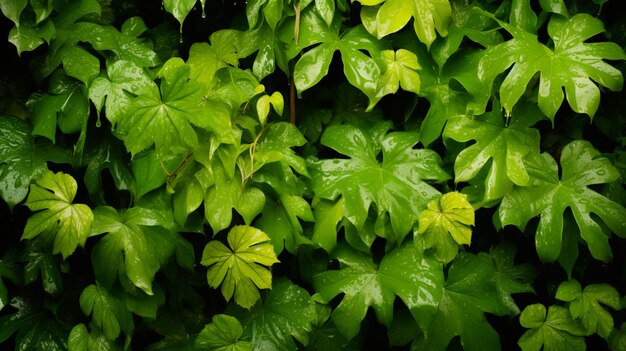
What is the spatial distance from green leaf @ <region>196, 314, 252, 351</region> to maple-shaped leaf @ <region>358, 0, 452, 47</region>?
3.09ft

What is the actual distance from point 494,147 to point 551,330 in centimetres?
61

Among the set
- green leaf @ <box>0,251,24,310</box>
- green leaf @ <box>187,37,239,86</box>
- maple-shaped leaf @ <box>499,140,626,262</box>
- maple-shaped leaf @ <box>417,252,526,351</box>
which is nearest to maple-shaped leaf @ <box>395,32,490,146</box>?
maple-shaped leaf @ <box>499,140,626,262</box>

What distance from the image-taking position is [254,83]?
178 centimetres

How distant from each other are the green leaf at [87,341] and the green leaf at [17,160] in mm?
411

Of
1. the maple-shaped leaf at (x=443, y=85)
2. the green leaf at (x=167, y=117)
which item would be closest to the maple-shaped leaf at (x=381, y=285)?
the maple-shaped leaf at (x=443, y=85)

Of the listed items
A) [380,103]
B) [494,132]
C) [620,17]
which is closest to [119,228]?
[380,103]

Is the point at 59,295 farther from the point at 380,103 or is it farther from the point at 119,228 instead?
the point at 380,103

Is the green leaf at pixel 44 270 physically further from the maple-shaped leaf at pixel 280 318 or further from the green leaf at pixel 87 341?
the maple-shaped leaf at pixel 280 318

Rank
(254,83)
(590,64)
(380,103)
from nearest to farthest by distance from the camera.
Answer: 1. (590,64)
2. (254,83)
3. (380,103)

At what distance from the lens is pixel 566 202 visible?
5.72 ft

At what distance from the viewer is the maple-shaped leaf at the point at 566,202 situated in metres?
1.72

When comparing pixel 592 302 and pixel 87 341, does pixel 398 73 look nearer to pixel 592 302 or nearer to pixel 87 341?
pixel 592 302

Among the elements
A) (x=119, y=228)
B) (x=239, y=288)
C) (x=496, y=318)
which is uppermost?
(x=119, y=228)

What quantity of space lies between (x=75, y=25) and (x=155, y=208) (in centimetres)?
58
